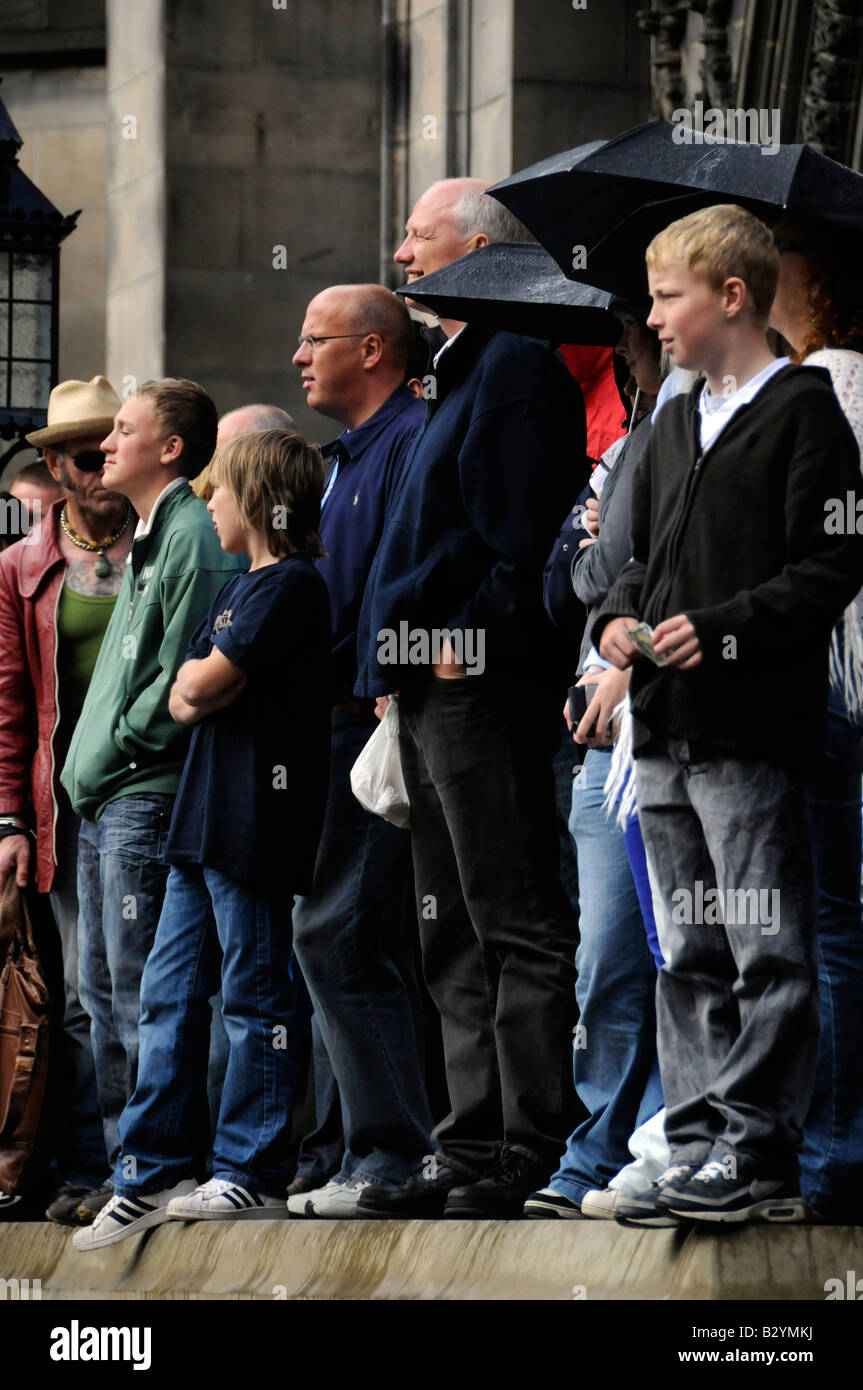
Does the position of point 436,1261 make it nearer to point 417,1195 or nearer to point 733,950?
point 417,1195

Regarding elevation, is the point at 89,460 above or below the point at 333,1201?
above

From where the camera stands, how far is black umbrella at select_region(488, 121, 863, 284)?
5.96 meters

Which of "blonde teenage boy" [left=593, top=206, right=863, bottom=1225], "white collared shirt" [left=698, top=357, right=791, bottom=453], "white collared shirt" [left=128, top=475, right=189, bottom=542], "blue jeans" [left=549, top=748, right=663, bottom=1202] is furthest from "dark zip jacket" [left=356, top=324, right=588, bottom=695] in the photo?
"white collared shirt" [left=128, top=475, right=189, bottom=542]

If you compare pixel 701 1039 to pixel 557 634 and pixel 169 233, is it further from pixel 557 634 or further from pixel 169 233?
pixel 169 233

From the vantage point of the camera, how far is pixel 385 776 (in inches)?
274

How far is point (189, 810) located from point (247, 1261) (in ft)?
3.87

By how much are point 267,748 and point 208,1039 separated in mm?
813

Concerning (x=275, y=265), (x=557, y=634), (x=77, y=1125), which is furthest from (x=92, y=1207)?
(x=275, y=265)

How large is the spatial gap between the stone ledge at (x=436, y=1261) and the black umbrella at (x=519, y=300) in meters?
2.19

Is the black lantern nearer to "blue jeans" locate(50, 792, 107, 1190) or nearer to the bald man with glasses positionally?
"blue jeans" locate(50, 792, 107, 1190)

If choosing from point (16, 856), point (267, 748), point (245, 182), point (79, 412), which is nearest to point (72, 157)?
point (245, 182)

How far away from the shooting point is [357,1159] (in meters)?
7.23

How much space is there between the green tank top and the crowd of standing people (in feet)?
0.04

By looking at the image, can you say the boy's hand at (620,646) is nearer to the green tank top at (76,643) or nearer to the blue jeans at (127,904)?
the blue jeans at (127,904)
